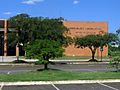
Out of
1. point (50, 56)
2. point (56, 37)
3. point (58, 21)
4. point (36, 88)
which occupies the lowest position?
point (36, 88)

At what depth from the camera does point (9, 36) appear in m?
30.1

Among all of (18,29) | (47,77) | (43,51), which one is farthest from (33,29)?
(47,77)

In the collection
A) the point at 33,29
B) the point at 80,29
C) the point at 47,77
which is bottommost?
the point at 47,77

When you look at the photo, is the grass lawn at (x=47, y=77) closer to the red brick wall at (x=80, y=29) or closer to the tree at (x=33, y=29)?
the tree at (x=33, y=29)

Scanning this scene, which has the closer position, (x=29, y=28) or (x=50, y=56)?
(x=50, y=56)

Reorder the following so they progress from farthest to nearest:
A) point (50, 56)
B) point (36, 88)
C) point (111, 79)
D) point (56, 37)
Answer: point (56, 37) → point (50, 56) → point (111, 79) → point (36, 88)

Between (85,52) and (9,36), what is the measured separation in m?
43.4

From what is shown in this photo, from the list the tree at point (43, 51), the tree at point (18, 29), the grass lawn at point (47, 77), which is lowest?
the grass lawn at point (47, 77)

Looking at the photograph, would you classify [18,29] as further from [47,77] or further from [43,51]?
[47,77]

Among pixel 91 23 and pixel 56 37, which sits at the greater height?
pixel 91 23

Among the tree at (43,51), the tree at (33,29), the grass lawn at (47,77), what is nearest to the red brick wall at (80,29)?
the tree at (33,29)

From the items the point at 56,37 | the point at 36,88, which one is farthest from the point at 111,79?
the point at 56,37

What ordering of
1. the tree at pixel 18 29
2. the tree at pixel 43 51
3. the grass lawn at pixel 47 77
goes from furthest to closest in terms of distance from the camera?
1. the tree at pixel 18 29
2. the tree at pixel 43 51
3. the grass lawn at pixel 47 77

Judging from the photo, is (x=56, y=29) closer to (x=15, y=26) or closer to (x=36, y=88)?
(x=15, y=26)
